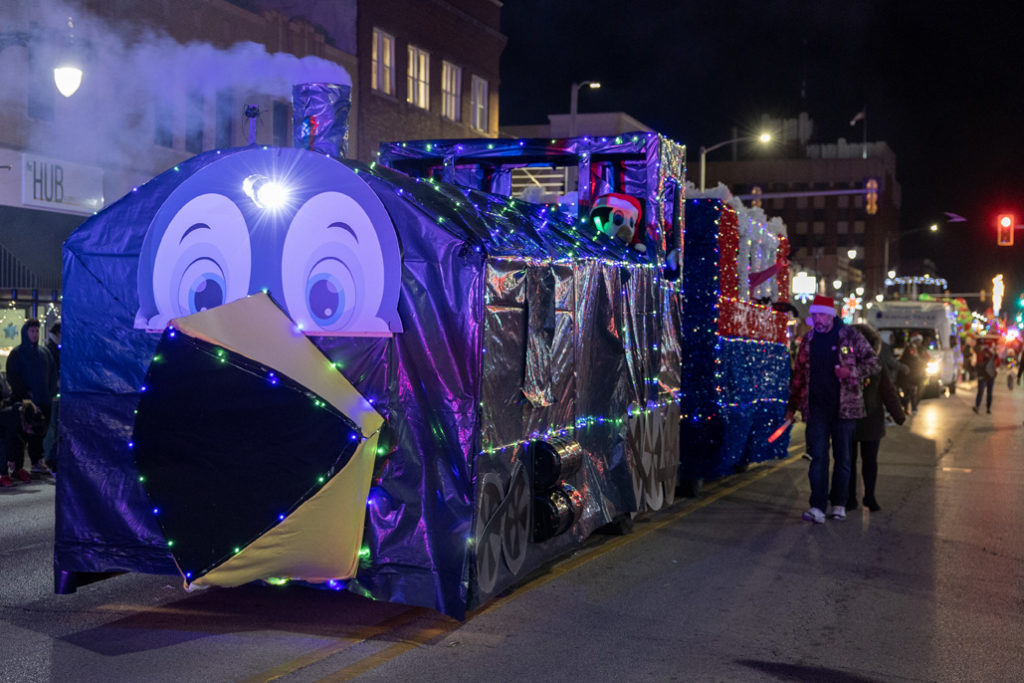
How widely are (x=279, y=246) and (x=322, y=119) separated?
110cm

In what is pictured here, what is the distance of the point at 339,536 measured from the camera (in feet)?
19.6

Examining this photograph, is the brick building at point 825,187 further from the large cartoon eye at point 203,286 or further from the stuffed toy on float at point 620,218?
the large cartoon eye at point 203,286

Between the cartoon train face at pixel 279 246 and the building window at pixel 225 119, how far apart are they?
17.7m

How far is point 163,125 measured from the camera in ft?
70.9

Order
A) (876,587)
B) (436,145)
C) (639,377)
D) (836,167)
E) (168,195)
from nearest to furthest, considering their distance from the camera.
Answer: (168,195), (876,587), (639,377), (436,145), (836,167)

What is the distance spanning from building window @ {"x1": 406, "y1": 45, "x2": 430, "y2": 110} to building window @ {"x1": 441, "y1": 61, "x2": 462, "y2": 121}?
0.83m

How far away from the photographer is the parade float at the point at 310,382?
5.89m

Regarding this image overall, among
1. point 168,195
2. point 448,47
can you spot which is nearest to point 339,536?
point 168,195

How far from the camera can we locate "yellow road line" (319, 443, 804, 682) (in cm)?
550

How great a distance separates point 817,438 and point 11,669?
702 centimetres

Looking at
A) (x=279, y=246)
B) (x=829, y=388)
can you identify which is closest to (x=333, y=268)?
(x=279, y=246)

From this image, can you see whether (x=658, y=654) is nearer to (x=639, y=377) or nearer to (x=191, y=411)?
(x=191, y=411)

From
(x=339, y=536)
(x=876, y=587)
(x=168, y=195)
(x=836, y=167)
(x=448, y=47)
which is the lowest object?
(x=876, y=587)

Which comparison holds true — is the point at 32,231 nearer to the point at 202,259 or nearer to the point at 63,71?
the point at 63,71
